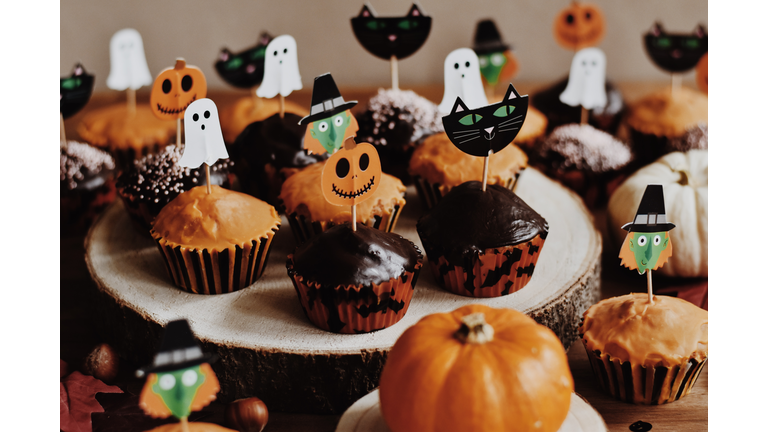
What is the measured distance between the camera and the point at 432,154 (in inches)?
121

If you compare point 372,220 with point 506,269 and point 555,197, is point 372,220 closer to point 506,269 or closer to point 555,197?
point 506,269

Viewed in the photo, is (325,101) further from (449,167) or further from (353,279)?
(449,167)

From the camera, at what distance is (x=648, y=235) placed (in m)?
2.21

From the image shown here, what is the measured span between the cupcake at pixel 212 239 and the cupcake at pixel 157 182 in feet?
0.87

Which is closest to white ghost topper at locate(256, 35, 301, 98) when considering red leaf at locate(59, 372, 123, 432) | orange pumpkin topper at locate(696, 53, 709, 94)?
red leaf at locate(59, 372, 123, 432)

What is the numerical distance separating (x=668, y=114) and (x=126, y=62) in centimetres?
293

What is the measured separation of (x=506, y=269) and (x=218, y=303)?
1.03 m

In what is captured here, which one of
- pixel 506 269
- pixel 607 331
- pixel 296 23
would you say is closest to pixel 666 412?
pixel 607 331

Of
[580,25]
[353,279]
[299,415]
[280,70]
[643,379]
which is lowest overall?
[299,415]

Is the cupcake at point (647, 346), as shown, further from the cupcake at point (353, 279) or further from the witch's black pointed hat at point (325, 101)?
the witch's black pointed hat at point (325, 101)

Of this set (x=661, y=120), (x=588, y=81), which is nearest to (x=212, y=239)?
(x=588, y=81)

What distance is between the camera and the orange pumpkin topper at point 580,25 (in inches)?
176

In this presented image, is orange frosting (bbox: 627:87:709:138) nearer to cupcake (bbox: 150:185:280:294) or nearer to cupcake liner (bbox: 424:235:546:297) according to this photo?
cupcake liner (bbox: 424:235:546:297)

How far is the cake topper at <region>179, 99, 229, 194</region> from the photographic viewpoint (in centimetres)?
241
